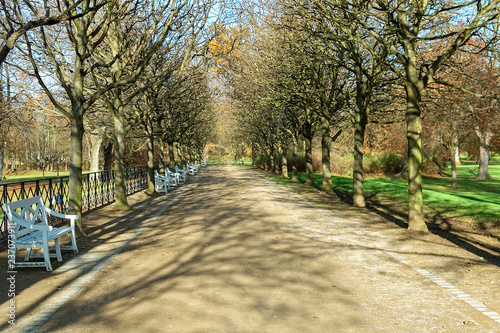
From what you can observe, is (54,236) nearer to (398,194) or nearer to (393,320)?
(393,320)

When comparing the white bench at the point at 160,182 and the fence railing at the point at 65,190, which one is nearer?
the fence railing at the point at 65,190

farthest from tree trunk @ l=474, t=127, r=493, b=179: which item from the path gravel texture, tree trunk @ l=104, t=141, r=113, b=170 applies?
tree trunk @ l=104, t=141, r=113, b=170

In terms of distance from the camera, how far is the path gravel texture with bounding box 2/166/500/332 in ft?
14.7

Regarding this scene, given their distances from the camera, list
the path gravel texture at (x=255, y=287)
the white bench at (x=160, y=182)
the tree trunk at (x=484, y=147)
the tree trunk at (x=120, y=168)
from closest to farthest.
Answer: the path gravel texture at (x=255, y=287) → the tree trunk at (x=120, y=168) → the white bench at (x=160, y=182) → the tree trunk at (x=484, y=147)

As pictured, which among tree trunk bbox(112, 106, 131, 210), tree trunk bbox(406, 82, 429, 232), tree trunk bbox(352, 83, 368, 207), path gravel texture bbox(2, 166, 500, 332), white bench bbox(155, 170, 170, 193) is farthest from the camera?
white bench bbox(155, 170, 170, 193)

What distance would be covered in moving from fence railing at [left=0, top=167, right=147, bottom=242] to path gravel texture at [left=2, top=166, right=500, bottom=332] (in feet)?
5.99

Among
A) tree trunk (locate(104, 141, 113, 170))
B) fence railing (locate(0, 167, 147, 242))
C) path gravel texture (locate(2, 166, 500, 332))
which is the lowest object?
path gravel texture (locate(2, 166, 500, 332))

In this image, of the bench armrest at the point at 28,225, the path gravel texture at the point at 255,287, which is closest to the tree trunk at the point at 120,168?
the path gravel texture at the point at 255,287

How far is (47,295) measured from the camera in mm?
5453

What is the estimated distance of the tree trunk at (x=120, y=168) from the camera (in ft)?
46.4

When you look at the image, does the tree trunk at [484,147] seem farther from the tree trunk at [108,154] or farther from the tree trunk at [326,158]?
the tree trunk at [108,154]

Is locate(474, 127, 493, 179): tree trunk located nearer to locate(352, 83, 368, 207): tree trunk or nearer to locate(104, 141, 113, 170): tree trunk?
locate(352, 83, 368, 207): tree trunk

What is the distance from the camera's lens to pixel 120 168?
14.8 metres

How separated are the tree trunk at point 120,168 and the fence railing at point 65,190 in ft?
2.87
